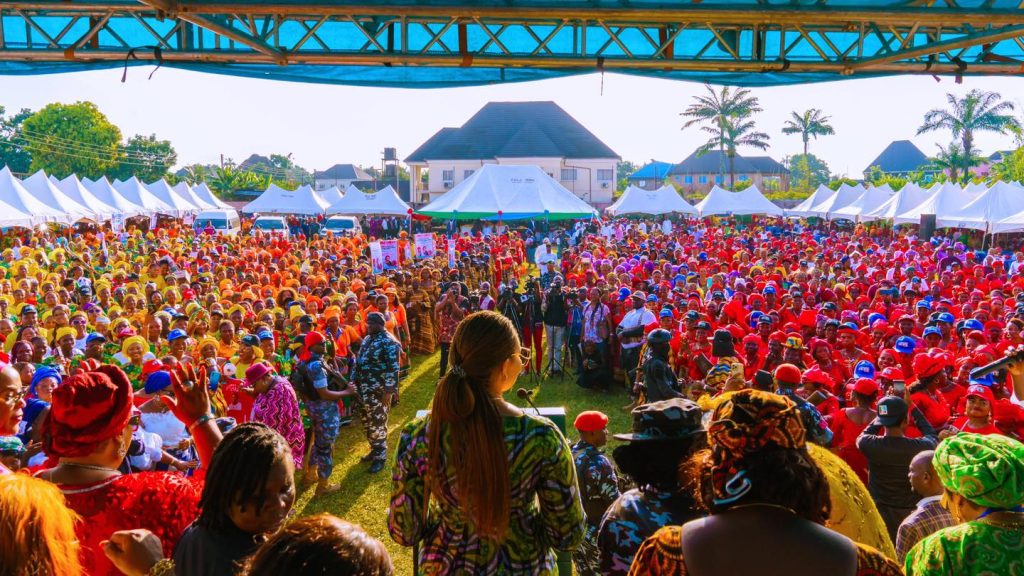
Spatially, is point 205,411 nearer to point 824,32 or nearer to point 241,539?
point 241,539

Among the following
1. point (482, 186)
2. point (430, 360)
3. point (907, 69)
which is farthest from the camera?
point (482, 186)

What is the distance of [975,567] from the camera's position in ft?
7.04

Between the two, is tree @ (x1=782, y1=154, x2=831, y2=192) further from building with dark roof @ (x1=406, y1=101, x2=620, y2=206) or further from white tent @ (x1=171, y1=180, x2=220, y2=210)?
white tent @ (x1=171, y1=180, x2=220, y2=210)

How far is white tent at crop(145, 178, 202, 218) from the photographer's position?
1473 inches

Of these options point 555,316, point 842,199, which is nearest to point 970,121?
point 842,199

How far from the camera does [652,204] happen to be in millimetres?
33469

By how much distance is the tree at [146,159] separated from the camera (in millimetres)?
69375

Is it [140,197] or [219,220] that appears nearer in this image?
[140,197]

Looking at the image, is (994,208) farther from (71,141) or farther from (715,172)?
(71,141)

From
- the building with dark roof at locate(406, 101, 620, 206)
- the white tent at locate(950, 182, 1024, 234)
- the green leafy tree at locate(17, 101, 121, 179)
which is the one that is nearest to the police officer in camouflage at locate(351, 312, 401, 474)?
the white tent at locate(950, 182, 1024, 234)

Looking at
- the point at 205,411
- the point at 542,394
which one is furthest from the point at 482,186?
the point at 205,411

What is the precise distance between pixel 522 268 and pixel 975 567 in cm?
2079

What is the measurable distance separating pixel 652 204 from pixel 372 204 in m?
12.4

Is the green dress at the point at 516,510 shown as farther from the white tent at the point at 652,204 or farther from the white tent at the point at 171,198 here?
the white tent at the point at 171,198
